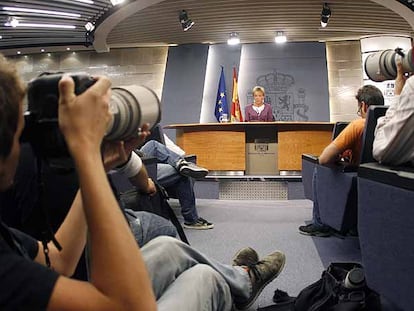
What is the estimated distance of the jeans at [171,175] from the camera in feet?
11.1

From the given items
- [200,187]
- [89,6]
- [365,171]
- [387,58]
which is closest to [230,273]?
[365,171]

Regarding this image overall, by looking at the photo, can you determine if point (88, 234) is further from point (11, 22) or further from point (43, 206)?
point (11, 22)

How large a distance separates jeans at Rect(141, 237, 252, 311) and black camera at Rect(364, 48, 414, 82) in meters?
1.27

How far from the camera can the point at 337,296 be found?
5.40ft

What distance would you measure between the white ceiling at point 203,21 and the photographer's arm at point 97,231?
17.5ft

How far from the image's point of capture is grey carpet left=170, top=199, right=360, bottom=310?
2260 mm

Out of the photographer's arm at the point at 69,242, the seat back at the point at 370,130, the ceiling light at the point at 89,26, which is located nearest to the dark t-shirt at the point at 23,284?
the photographer's arm at the point at 69,242

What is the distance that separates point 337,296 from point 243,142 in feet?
12.9

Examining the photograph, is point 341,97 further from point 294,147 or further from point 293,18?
point 294,147

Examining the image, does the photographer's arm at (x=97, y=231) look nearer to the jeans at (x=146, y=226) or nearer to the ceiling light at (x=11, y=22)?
the jeans at (x=146, y=226)

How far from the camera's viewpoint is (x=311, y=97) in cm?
765

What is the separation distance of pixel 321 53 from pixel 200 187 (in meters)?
3.86

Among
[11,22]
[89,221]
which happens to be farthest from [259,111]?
[89,221]

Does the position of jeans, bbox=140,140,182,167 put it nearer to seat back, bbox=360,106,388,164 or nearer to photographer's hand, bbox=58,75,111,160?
seat back, bbox=360,106,388,164
